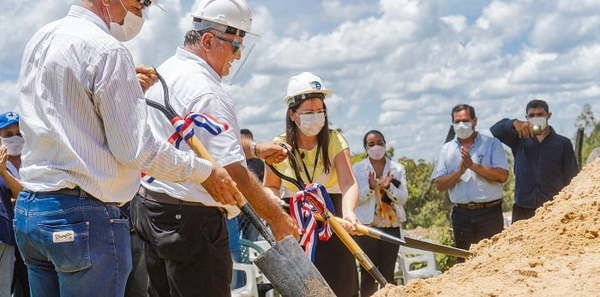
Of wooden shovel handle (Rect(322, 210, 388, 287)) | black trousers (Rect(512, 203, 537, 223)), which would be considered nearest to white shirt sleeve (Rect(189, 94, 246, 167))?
wooden shovel handle (Rect(322, 210, 388, 287))

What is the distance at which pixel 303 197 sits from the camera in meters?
5.18

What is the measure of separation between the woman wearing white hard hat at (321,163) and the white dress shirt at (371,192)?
7.97 feet

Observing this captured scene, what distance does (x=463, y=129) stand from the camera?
845 centimetres

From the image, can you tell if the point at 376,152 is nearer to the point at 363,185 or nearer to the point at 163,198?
the point at 363,185

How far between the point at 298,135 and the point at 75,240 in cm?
297

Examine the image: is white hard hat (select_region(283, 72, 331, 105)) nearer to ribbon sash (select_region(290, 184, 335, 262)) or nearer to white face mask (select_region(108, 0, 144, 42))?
ribbon sash (select_region(290, 184, 335, 262))

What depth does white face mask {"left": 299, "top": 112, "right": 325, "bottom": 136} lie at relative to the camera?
5.73m

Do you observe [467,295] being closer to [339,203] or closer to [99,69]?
[99,69]

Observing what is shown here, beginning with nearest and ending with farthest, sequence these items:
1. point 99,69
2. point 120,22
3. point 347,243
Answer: point 99,69
point 120,22
point 347,243

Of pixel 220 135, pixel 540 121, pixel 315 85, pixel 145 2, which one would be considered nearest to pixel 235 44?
pixel 220 135

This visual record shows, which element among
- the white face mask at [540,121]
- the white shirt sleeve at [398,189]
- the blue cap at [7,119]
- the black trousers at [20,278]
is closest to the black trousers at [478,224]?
the white shirt sleeve at [398,189]

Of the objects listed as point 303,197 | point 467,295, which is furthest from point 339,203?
point 467,295

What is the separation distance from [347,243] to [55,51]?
2.21m

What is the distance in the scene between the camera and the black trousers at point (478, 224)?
8.22 m
